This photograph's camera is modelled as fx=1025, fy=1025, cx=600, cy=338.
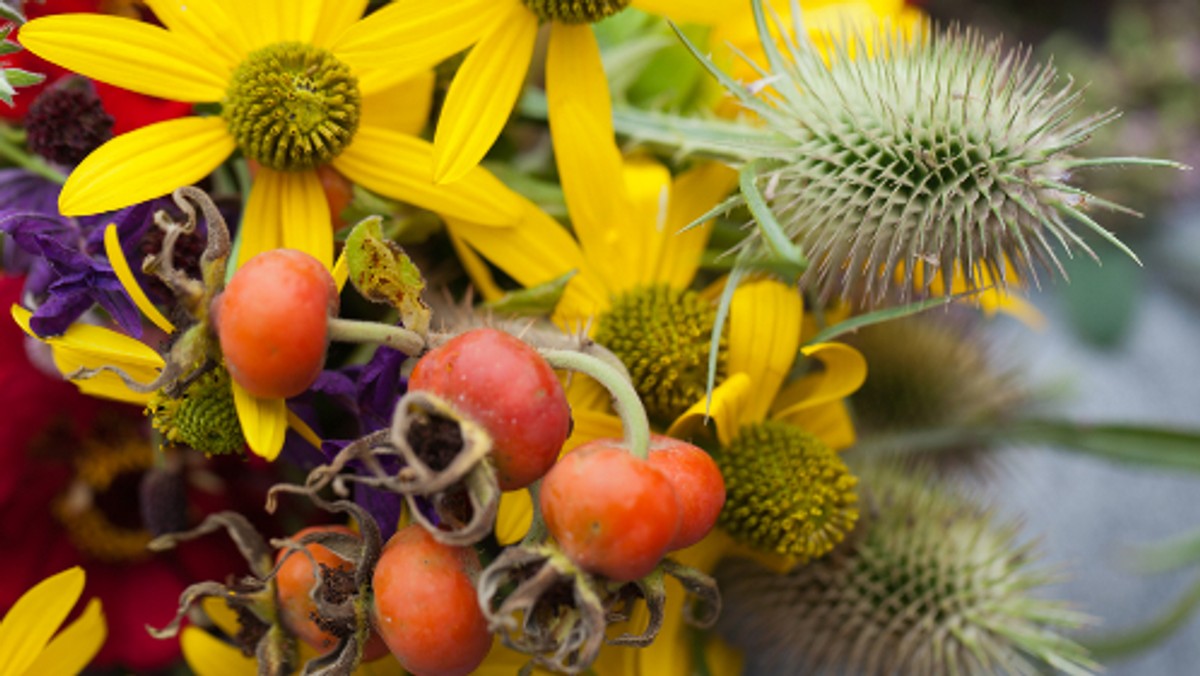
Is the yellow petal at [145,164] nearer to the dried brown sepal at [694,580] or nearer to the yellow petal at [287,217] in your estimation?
the yellow petal at [287,217]

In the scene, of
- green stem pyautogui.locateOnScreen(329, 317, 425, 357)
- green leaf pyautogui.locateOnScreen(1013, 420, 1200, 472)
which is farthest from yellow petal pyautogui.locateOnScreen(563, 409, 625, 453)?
green leaf pyautogui.locateOnScreen(1013, 420, 1200, 472)

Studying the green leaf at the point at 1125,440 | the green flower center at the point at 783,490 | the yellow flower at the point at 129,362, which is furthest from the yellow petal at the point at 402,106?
the green leaf at the point at 1125,440

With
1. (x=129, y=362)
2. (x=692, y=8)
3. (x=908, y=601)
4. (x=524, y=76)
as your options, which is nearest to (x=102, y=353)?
(x=129, y=362)

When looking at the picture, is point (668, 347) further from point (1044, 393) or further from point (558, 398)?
point (1044, 393)

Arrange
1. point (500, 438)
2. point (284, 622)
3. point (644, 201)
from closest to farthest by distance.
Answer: point (500, 438)
point (284, 622)
point (644, 201)

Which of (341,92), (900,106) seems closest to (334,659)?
(341,92)

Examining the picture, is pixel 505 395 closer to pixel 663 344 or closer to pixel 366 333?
pixel 366 333
